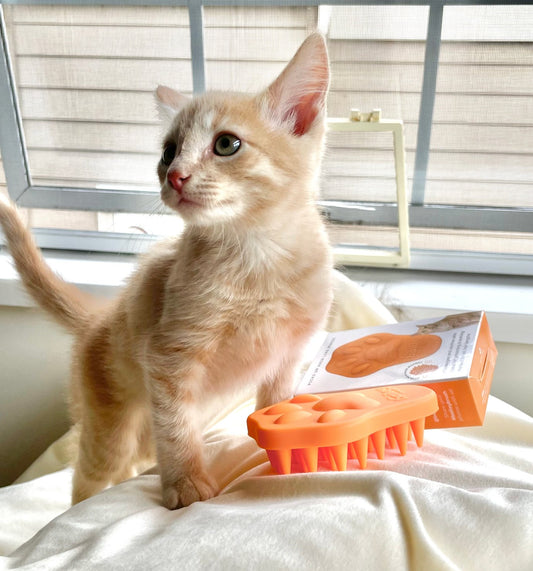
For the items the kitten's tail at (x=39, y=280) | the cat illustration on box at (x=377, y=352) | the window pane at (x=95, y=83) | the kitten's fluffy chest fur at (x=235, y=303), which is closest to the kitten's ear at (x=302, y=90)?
the kitten's fluffy chest fur at (x=235, y=303)

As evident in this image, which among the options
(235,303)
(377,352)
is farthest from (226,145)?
(377,352)

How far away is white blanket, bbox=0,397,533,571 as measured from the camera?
22.3 inches

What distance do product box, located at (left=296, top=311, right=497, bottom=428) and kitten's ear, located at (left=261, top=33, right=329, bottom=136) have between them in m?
0.32

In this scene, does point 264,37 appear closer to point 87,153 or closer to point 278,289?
point 87,153

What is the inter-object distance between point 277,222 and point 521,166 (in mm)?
909

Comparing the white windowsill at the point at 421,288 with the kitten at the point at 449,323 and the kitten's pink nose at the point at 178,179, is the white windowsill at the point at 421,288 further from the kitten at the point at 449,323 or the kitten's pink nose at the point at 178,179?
the kitten's pink nose at the point at 178,179

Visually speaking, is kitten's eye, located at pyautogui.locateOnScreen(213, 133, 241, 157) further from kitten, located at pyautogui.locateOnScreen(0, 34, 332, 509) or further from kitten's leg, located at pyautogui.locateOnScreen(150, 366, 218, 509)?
kitten's leg, located at pyautogui.locateOnScreen(150, 366, 218, 509)

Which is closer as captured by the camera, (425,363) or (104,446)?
(425,363)

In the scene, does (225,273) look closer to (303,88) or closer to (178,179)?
(178,179)

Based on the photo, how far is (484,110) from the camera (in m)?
1.46

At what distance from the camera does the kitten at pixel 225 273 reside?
2.58 feet

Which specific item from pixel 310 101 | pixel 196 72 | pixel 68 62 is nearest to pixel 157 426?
pixel 310 101

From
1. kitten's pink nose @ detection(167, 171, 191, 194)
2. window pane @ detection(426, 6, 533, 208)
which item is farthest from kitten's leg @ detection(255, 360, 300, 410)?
window pane @ detection(426, 6, 533, 208)

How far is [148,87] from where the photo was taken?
160 centimetres
